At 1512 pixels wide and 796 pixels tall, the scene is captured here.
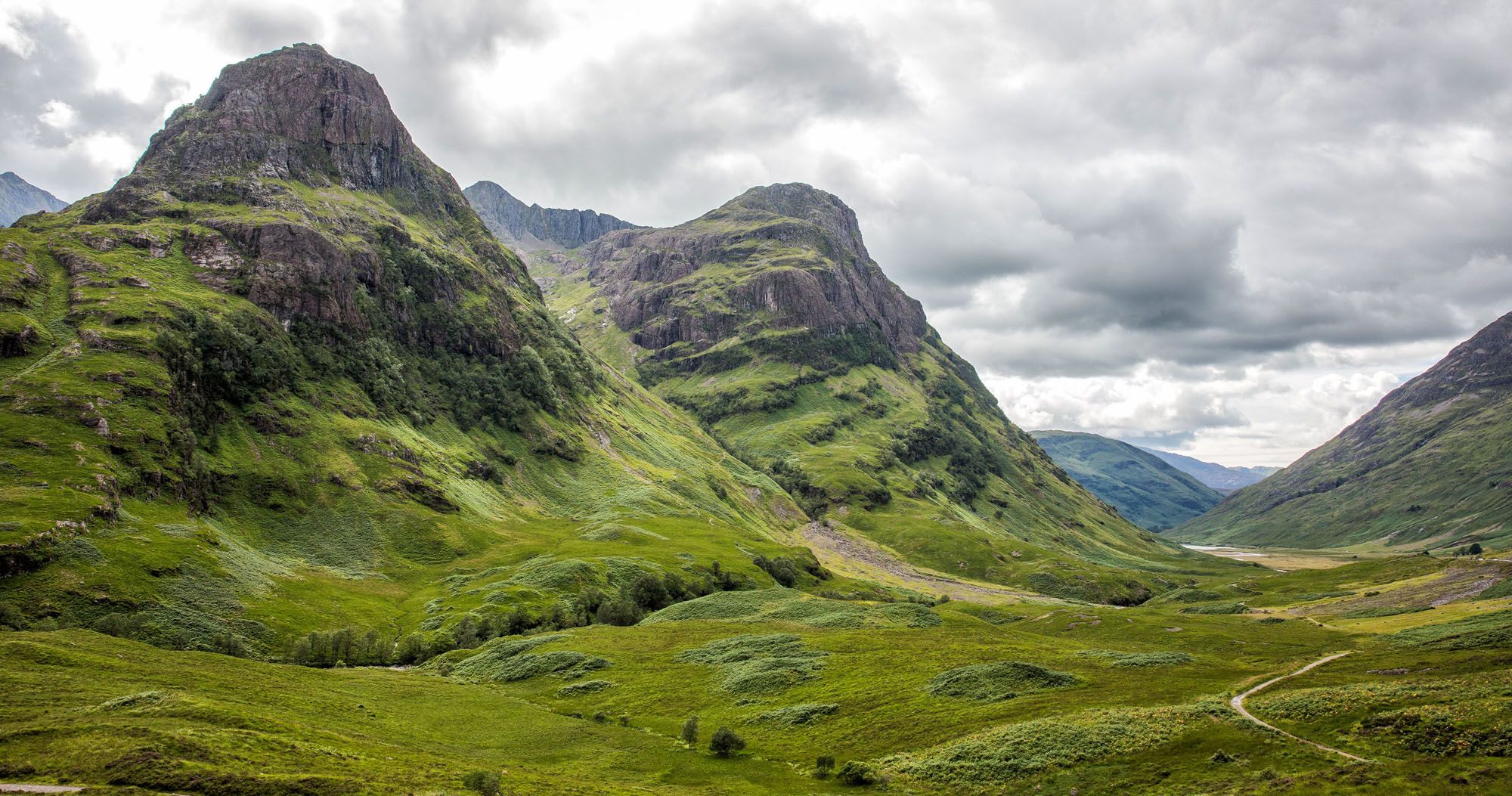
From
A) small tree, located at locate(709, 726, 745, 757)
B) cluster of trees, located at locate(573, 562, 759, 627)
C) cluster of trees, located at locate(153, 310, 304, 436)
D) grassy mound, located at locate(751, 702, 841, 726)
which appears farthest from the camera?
cluster of trees, located at locate(153, 310, 304, 436)

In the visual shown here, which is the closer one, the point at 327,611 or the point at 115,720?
the point at 115,720

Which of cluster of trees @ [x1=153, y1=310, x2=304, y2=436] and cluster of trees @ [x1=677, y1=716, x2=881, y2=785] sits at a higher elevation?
cluster of trees @ [x1=153, y1=310, x2=304, y2=436]

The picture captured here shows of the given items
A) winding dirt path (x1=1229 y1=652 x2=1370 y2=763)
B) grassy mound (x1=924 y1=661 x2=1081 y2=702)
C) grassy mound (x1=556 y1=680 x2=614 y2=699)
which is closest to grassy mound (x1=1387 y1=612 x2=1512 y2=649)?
winding dirt path (x1=1229 y1=652 x2=1370 y2=763)

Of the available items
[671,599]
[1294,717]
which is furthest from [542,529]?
[1294,717]

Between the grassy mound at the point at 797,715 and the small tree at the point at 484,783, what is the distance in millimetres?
33218

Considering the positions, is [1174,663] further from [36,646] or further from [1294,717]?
[36,646]

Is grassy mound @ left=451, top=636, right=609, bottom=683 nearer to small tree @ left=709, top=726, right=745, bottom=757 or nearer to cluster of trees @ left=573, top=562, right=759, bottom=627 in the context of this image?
cluster of trees @ left=573, top=562, right=759, bottom=627

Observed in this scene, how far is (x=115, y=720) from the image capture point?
140 ft

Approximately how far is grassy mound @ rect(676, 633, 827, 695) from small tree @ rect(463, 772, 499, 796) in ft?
136

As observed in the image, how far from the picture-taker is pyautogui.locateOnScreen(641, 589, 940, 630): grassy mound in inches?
4616

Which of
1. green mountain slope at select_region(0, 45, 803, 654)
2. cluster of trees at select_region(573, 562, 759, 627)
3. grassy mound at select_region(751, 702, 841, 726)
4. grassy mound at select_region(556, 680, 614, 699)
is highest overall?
green mountain slope at select_region(0, 45, 803, 654)

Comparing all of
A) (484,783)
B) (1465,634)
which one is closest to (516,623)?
(484,783)

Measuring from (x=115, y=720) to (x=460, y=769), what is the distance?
2120 cm

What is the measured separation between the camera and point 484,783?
137 feet
